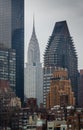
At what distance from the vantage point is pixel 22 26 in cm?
15925

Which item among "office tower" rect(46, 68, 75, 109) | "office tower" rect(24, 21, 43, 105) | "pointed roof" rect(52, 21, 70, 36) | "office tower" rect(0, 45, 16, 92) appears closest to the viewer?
"office tower" rect(46, 68, 75, 109)

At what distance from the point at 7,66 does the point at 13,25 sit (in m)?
14.7

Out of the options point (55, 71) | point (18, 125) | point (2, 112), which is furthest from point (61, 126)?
point (55, 71)

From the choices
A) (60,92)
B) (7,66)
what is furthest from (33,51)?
(60,92)

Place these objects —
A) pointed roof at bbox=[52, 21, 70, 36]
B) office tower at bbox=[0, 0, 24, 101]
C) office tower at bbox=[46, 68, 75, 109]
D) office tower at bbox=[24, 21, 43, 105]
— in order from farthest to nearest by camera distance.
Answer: pointed roof at bbox=[52, 21, 70, 36] → office tower at bbox=[24, 21, 43, 105] → office tower at bbox=[0, 0, 24, 101] → office tower at bbox=[46, 68, 75, 109]

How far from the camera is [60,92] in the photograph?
136 meters

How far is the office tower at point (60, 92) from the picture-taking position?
133750 millimetres

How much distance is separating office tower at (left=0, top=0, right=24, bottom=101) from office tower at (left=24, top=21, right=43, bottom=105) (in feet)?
29.7

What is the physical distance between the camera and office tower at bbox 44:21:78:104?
533 feet

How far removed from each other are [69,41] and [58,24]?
5042 millimetres

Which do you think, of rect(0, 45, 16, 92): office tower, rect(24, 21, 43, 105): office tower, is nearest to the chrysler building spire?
rect(24, 21, 43, 105): office tower

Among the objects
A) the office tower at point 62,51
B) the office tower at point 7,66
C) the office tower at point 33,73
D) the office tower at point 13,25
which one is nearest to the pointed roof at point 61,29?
the office tower at point 62,51

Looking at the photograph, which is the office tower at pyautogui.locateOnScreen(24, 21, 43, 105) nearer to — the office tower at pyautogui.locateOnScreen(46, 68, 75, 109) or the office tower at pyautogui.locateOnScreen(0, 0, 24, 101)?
the office tower at pyautogui.locateOnScreen(0, 0, 24, 101)

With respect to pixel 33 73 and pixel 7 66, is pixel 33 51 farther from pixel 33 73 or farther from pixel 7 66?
pixel 7 66
